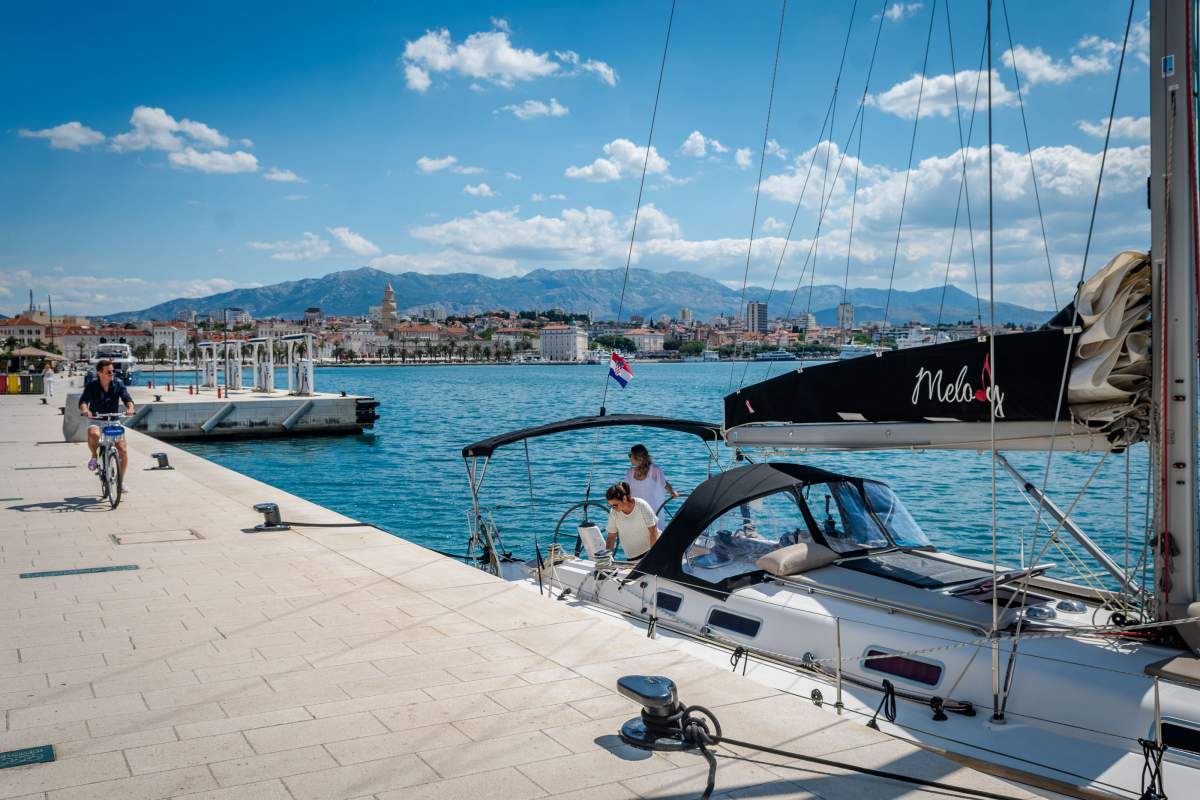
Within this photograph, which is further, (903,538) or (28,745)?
(903,538)

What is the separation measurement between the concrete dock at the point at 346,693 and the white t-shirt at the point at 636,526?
2.02 m

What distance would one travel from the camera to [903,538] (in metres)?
8.72

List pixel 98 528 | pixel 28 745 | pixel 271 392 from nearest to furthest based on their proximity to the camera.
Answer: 1. pixel 28 745
2. pixel 98 528
3. pixel 271 392

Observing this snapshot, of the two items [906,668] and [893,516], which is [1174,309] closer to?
[906,668]

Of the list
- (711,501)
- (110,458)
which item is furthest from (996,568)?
(110,458)

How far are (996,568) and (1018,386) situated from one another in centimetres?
157

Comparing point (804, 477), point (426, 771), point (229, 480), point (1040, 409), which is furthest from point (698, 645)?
point (229, 480)

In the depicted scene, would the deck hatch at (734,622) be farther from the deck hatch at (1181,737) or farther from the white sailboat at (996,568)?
the deck hatch at (1181,737)

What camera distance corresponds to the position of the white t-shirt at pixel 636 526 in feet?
32.6

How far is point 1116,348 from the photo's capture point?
609 cm

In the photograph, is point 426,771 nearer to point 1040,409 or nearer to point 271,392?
point 1040,409

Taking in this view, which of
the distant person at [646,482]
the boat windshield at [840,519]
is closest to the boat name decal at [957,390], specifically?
the boat windshield at [840,519]

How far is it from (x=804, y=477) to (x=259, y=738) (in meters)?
5.49

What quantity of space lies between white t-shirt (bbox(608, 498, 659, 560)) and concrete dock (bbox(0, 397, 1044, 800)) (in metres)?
2.02
